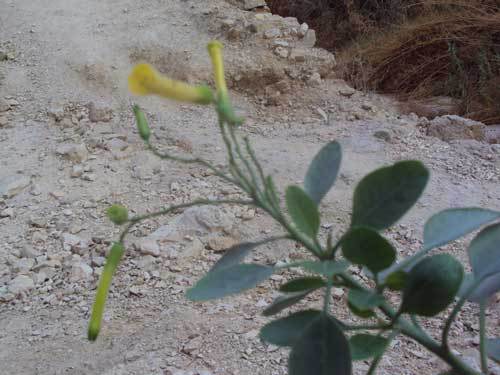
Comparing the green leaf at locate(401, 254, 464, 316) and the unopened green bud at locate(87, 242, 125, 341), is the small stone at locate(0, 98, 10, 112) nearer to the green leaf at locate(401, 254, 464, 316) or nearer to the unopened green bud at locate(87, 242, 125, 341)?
the unopened green bud at locate(87, 242, 125, 341)

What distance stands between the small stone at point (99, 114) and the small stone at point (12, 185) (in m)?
0.48

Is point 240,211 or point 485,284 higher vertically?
point 485,284

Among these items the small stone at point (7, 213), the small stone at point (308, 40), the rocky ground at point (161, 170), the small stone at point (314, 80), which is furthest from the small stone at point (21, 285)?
the small stone at point (308, 40)

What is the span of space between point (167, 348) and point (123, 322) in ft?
0.63

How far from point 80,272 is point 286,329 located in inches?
42.7

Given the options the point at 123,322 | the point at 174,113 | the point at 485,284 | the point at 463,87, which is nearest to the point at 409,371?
the point at 485,284

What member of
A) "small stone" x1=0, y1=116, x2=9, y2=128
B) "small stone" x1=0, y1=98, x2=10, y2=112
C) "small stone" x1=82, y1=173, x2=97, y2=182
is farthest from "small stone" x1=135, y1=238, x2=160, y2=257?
"small stone" x1=0, y1=98, x2=10, y2=112

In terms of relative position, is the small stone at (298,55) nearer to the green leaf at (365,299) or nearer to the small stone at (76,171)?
the small stone at (76,171)

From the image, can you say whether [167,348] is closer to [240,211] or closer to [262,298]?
[262,298]

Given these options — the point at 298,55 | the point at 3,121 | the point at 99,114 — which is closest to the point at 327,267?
the point at 99,114

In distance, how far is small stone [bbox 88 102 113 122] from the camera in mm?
2355

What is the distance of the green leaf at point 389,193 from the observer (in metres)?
0.54

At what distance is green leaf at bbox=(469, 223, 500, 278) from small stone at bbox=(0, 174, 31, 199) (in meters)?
1.65

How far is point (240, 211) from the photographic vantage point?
1751 millimetres
